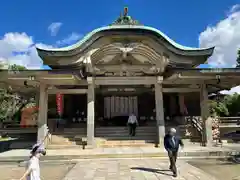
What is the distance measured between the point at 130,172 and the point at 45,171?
10.3ft

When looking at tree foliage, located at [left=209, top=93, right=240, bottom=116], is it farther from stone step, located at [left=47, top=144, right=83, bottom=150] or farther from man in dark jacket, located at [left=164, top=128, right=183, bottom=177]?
man in dark jacket, located at [left=164, top=128, right=183, bottom=177]

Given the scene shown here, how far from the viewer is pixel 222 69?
10.5 metres

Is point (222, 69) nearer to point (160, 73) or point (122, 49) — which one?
point (160, 73)

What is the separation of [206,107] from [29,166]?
1095cm

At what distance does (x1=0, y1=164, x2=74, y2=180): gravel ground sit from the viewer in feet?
21.1

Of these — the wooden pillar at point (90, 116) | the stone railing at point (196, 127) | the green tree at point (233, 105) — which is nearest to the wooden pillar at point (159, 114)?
the stone railing at point (196, 127)

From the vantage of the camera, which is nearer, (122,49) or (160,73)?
(122,49)

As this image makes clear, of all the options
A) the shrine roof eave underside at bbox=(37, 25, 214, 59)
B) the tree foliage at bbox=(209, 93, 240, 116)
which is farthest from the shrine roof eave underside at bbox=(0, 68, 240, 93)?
the tree foliage at bbox=(209, 93, 240, 116)

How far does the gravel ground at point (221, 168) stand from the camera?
619 cm

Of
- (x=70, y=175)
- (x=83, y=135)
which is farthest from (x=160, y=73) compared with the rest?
(x=70, y=175)

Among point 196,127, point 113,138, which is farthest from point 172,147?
point 196,127

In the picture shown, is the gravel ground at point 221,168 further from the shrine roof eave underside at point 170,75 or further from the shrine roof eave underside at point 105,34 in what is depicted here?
the shrine roof eave underside at point 105,34

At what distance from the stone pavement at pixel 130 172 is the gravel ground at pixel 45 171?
15.9 inches

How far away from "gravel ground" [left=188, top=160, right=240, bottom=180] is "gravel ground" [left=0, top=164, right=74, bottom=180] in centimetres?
497
